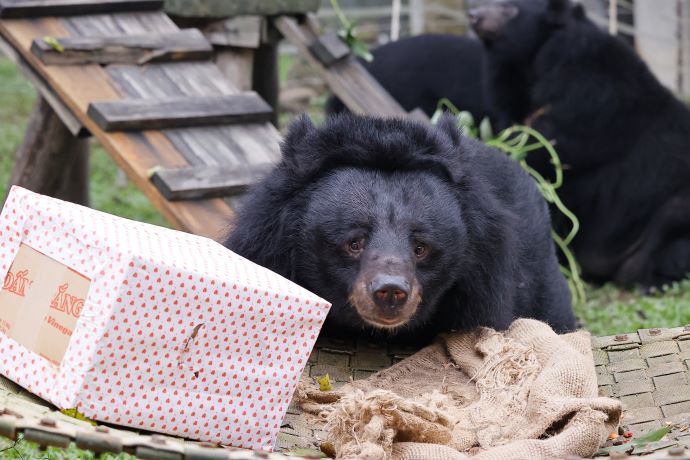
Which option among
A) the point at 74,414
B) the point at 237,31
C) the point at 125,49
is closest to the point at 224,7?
the point at 237,31

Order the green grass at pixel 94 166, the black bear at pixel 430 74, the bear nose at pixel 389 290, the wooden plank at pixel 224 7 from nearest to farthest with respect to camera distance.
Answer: the bear nose at pixel 389 290
the wooden plank at pixel 224 7
the green grass at pixel 94 166
the black bear at pixel 430 74

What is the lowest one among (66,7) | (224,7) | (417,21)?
(66,7)

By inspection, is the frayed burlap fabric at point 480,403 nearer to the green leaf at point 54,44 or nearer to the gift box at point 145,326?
the gift box at point 145,326

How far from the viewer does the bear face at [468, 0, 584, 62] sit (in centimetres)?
823

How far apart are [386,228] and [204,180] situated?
1.67 meters

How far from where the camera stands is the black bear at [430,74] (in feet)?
31.9

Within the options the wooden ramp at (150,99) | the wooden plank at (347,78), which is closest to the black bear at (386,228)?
the wooden ramp at (150,99)

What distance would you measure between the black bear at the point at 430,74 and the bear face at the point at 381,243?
6023mm

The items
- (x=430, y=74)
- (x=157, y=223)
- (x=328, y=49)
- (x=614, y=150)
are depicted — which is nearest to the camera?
(x=328, y=49)

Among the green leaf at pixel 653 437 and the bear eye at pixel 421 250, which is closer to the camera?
the green leaf at pixel 653 437

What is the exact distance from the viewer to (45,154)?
247 inches

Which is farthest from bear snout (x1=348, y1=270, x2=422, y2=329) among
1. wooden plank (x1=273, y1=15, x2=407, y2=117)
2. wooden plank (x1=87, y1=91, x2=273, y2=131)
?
wooden plank (x1=273, y1=15, x2=407, y2=117)

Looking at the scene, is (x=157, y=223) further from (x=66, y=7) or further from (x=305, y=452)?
(x=305, y=452)

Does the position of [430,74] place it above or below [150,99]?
above
